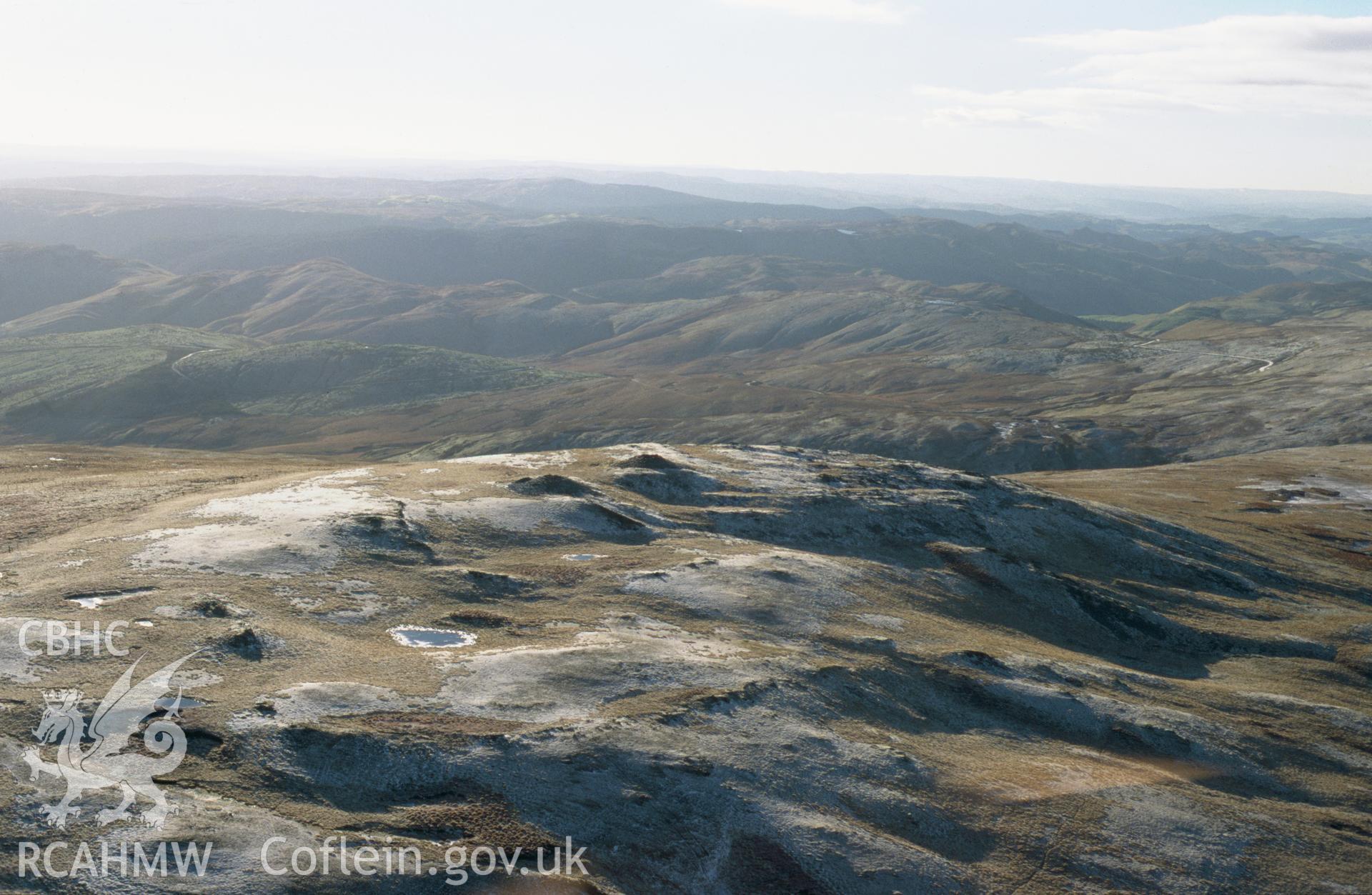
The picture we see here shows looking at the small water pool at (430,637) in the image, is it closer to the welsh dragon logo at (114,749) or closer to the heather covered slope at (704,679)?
the heather covered slope at (704,679)

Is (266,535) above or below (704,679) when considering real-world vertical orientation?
above

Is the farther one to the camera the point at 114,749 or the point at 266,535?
the point at 266,535

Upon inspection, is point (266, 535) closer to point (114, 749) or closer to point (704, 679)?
point (114, 749)

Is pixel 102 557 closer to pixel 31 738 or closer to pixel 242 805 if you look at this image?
pixel 31 738

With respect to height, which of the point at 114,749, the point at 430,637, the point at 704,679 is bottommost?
the point at 704,679

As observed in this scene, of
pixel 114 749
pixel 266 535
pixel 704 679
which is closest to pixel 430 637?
pixel 704 679

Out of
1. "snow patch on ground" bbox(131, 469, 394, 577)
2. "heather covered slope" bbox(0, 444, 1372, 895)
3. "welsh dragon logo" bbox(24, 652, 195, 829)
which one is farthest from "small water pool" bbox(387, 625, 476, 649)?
"welsh dragon logo" bbox(24, 652, 195, 829)

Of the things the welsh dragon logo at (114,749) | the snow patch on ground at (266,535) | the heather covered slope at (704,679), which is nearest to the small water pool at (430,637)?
the heather covered slope at (704,679)
